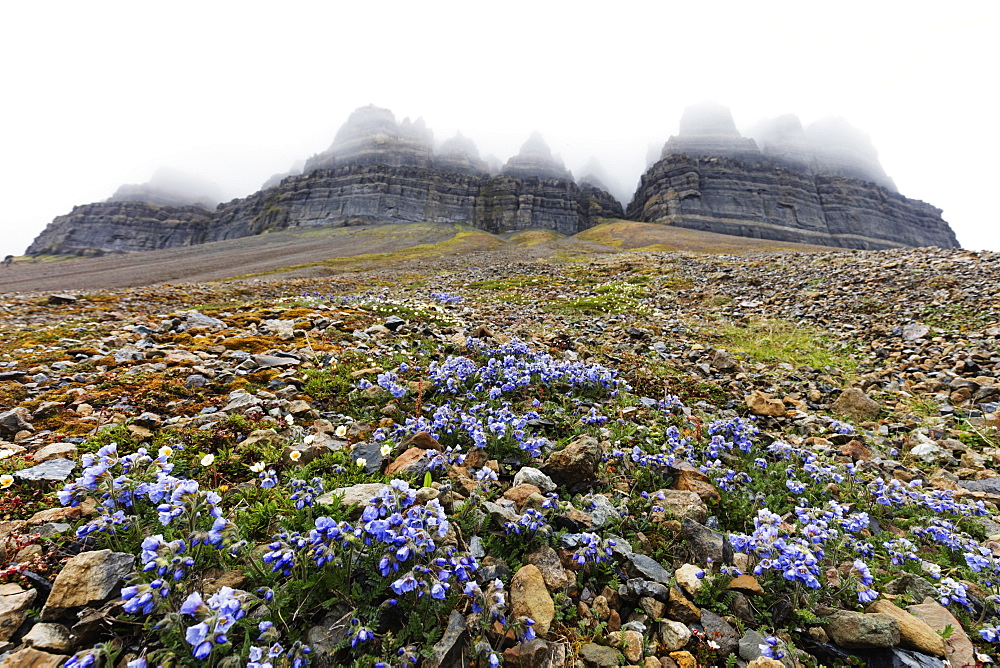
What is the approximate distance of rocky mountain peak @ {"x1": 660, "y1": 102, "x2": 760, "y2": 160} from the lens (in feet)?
490

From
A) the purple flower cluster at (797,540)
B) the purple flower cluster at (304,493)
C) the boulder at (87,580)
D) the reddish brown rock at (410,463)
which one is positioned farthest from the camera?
the reddish brown rock at (410,463)

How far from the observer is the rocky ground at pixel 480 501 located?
8.26ft

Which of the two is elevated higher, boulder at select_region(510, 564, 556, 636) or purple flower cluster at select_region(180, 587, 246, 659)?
purple flower cluster at select_region(180, 587, 246, 659)

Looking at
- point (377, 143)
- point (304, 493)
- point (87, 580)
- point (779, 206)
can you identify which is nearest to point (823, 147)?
point (779, 206)

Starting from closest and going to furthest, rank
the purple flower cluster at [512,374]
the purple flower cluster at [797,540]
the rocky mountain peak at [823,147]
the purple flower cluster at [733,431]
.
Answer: the purple flower cluster at [797,540]
the purple flower cluster at [733,431]
the purple flower cluster at [512,374]
the rocky mountain peak at [823,147]

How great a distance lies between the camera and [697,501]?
165 inches

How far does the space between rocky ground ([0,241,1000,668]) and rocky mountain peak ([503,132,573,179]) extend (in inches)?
6506

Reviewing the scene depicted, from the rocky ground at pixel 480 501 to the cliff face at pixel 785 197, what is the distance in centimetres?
12528

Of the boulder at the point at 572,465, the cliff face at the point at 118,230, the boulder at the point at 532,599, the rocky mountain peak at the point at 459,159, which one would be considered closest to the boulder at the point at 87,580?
the boulder at the point at 532,599

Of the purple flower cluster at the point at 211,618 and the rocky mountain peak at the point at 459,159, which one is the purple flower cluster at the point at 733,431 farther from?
the rocky mountain peak at the point at 459,159

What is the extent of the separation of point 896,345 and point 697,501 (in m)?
9.29

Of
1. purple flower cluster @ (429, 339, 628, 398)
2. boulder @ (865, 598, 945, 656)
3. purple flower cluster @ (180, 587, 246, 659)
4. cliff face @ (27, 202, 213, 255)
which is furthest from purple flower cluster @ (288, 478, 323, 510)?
cliff face @ (27, 202, 213, 255)

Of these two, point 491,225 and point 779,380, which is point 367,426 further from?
point 491,225

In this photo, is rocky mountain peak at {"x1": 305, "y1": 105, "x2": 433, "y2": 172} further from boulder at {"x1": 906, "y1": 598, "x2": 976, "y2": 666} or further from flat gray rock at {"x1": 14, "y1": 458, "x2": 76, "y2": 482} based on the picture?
boulder at {"x1": 906, "y1": 598, "x2": 976, "y2": 666}
